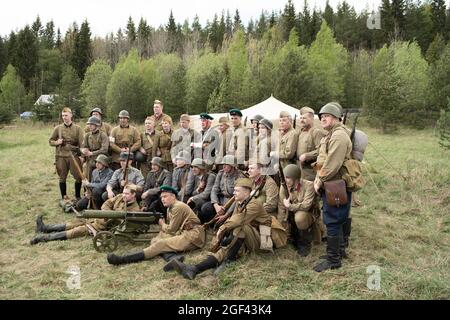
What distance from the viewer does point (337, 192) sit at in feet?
15.1

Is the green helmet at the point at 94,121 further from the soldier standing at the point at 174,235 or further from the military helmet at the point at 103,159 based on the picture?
the soldier standing at the point at 174,235

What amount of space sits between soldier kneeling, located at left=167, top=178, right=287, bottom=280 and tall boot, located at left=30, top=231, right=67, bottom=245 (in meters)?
2.36

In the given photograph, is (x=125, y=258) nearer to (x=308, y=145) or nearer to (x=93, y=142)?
(x=308, y=145)

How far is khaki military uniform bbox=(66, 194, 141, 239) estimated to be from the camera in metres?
6.47

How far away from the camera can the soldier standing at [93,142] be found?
802cm

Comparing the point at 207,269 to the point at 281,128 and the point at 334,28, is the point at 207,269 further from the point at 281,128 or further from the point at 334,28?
the point at 334,28

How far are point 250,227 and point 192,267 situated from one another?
0.93m

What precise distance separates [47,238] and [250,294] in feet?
12.2

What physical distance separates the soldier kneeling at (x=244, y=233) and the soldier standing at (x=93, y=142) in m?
3.81

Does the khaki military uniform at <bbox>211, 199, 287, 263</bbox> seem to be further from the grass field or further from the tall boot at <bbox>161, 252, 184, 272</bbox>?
the tall boot at <bbox>161, 252, 184, 272</bbox>

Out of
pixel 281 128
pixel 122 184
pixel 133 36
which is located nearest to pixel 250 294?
pixel 281 128

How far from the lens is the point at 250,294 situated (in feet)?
14.4

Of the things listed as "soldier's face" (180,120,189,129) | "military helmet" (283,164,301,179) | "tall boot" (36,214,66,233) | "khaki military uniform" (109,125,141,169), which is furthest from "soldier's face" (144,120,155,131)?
"military helmet" (283,164,301,179)

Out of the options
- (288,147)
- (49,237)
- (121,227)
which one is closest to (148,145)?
(121,227)
